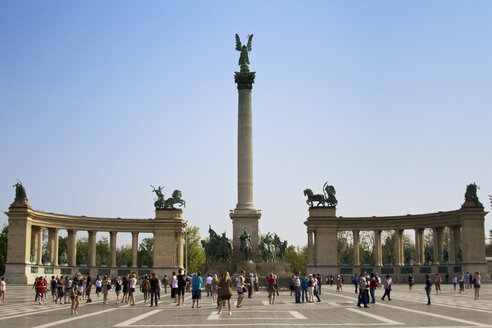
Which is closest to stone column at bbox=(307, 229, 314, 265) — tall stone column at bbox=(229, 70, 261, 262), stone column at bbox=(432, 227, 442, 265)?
stone column at bbox=(432, 227, 442, 265)

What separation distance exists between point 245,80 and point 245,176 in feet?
39.5

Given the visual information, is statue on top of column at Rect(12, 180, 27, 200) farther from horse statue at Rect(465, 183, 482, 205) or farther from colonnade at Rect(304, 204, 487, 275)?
horse statue at Rect(465, 183, 482, 205)

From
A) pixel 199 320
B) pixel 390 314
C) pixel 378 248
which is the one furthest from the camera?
pixel 378 248

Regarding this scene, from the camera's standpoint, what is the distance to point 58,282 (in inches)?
1757

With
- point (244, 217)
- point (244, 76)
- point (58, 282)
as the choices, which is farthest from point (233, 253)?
point (58, 282)

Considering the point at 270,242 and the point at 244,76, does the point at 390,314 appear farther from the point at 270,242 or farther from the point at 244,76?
the point at 244,76

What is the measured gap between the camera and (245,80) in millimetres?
74938

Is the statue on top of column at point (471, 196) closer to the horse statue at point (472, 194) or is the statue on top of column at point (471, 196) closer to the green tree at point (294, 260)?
the horse statue at point (472, 194)

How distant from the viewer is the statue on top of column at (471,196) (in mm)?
88600

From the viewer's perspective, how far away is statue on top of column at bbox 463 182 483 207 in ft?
291

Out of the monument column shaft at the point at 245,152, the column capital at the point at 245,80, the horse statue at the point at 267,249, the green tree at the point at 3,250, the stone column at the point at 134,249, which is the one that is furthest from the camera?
the green tree at the point at 3,250

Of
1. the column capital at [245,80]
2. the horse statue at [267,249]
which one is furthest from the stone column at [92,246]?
the horse statue at [267,249]

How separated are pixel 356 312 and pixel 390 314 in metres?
2.08

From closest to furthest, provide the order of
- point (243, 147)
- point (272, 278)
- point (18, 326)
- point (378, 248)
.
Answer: point (18, 326)
point (272, 278)
point (243, 147)
point (378, 248)
